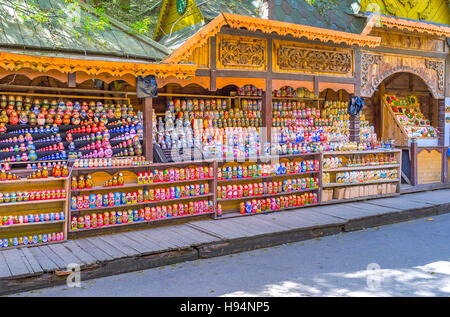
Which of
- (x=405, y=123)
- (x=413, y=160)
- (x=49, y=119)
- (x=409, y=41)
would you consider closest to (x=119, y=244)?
(x=49, y=119)

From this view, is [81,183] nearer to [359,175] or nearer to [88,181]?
[88,181]

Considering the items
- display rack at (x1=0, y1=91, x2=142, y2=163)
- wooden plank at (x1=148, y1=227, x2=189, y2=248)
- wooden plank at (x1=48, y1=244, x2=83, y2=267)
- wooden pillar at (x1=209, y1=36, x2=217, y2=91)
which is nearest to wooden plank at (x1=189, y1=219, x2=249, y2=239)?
wooden plank at (x1=148, y1=227, x2=189, y2=248)

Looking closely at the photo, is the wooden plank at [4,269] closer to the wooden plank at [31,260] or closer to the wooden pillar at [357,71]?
the wooden plank at [31,260]

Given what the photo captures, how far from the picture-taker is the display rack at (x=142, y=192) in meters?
7.14

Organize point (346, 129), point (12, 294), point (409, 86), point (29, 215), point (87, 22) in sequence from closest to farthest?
point (12, 294) → point (29, 215) → point (87, 22) → point (346, 129) → point (409, 86)

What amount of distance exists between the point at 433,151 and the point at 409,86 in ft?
11.3

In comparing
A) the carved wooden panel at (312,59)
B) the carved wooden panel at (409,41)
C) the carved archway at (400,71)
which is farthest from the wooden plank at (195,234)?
the carved wooden panel at (409,41)

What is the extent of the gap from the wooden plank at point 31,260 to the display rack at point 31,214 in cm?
26

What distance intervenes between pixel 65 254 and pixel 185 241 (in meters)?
1.79

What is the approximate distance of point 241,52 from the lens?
947 cm

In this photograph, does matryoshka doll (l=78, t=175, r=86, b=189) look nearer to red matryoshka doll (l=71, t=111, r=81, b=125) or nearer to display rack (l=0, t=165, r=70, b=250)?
display rack (l=0, t=165, r=70, b=250)

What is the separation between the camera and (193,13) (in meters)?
9.72
